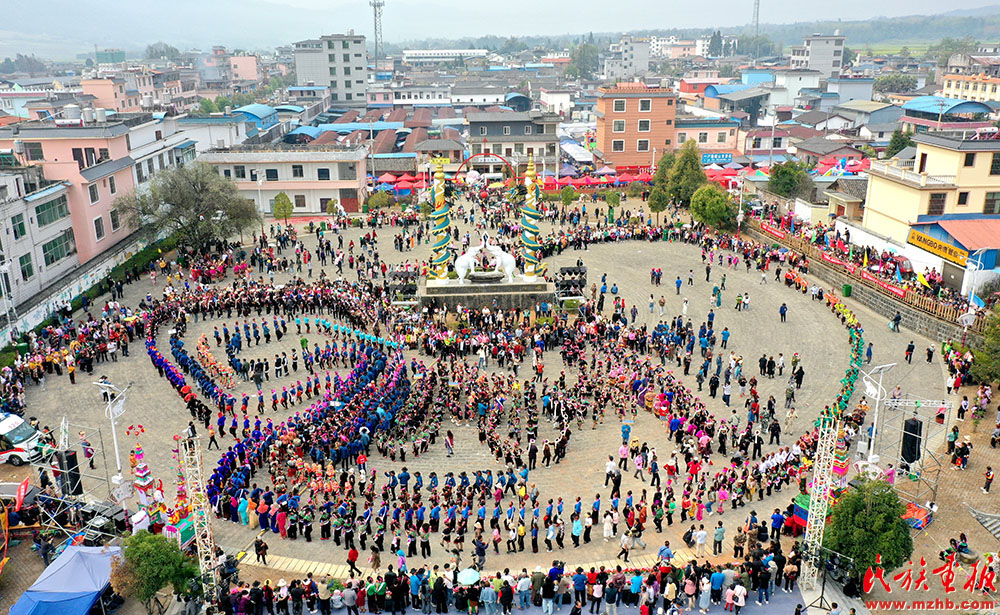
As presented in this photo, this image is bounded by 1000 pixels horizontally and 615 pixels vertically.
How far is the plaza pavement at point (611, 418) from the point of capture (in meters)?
19.7

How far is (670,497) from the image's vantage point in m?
20.0

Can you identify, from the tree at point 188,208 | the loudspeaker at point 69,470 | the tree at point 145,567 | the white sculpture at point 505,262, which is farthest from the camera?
the tree at point 188,208

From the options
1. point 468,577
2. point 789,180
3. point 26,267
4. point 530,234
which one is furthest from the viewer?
point 789,180

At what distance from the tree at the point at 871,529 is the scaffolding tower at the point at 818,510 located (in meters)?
0.28

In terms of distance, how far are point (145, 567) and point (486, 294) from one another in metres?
21.7

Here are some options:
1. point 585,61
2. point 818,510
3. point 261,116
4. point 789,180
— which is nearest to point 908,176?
point 789,180

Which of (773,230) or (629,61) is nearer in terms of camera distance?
(773,230)

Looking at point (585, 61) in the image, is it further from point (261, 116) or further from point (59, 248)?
point (59, 248)

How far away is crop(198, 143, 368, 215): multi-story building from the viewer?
5606 cm

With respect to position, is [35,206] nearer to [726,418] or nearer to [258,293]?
[258,293]

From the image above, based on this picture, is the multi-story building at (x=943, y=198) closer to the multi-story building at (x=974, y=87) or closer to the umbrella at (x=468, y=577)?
the umbrella at (x=468, y=577)


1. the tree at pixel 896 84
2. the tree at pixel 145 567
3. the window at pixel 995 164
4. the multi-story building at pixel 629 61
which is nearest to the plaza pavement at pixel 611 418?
the tree at pixel 145 567

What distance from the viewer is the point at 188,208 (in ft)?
142

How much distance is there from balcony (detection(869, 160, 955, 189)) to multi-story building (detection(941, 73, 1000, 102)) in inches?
2499
